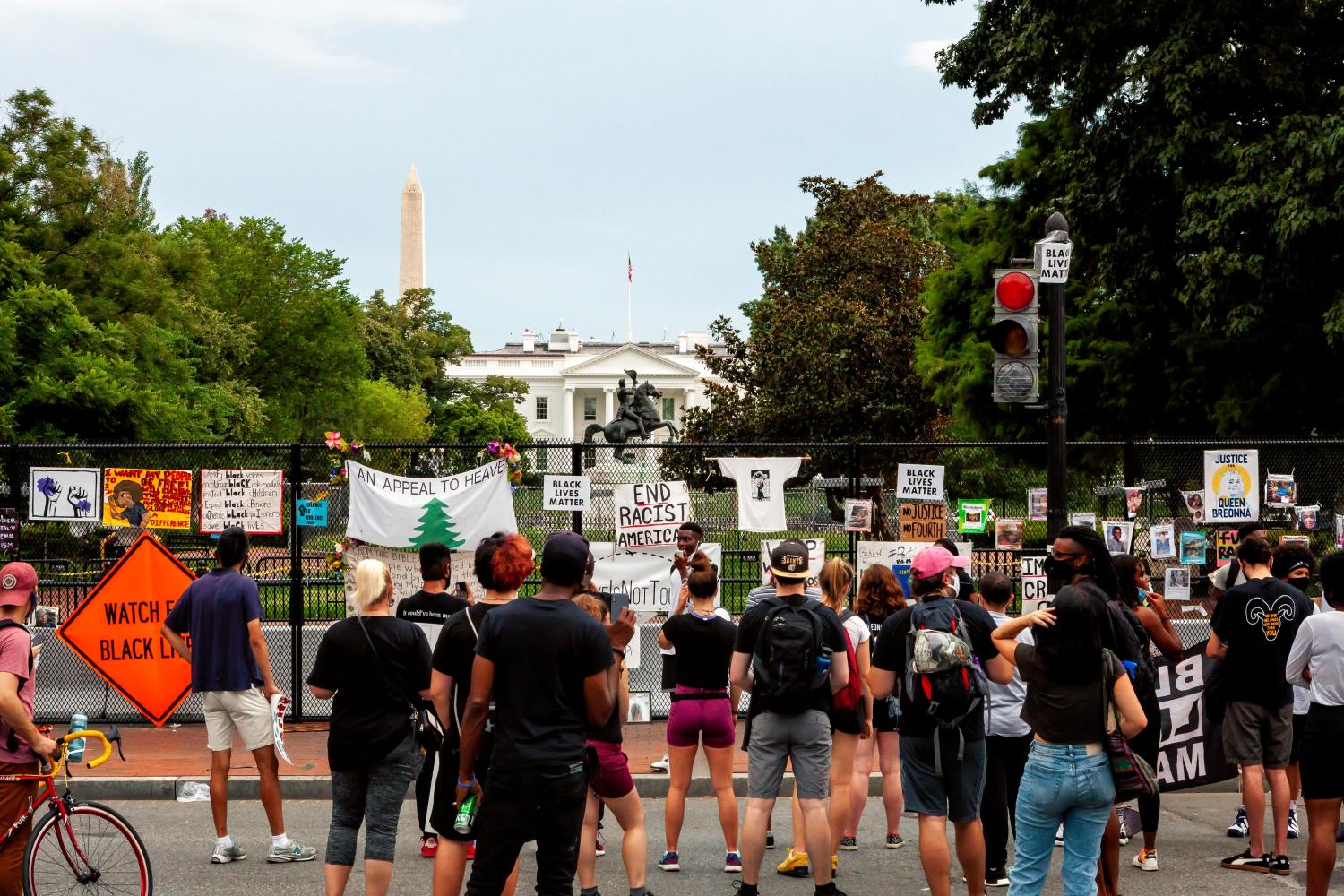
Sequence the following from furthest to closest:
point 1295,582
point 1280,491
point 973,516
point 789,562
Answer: point 1280,491 < point 973,516 < point 1295,582 < point 789,562

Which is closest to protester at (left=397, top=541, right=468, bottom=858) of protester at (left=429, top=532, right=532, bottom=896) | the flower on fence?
protester at (left=429, top=532, right=532, bottom=896)

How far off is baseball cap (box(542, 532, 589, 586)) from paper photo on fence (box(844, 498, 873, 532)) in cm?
695

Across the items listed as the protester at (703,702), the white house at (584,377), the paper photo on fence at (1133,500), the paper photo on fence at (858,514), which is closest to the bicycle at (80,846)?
the protester at (703,702)

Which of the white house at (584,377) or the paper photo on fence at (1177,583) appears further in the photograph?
the white house at (584,377)

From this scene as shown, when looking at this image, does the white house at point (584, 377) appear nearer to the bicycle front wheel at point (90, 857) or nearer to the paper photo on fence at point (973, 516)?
the paper photo on fence at point (973, 516)

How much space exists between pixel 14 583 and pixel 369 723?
1.64 meters

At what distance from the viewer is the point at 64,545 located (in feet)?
51.5

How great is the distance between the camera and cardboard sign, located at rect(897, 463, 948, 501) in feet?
39.2

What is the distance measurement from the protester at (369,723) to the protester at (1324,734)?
13.8 ft

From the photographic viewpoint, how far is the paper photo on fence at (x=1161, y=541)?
12.2 m

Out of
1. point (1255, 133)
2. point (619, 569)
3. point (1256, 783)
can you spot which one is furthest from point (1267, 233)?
point (1256, 783)

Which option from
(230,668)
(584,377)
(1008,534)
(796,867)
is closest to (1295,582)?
(796,867)

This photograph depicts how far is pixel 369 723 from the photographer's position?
6.21 metres

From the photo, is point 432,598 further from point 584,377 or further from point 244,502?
point 584,377
